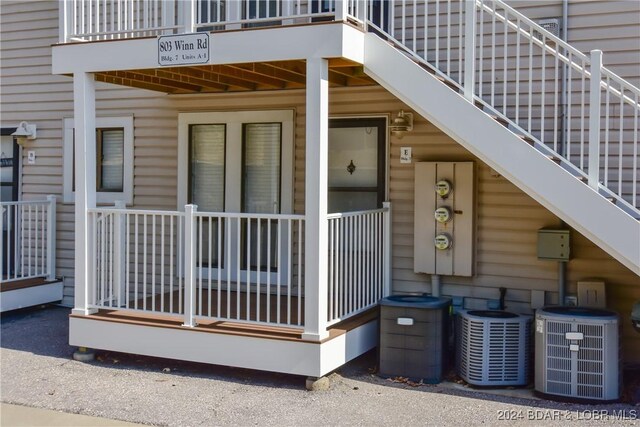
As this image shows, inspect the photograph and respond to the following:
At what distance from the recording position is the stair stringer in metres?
5.57

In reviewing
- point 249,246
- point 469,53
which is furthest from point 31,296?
point 469,53

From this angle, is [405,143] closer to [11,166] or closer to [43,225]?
[43,225]

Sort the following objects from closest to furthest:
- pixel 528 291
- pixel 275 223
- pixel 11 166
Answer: pixel 528 291 < pixel 275 223 < pixel 11 166

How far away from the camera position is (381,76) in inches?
255

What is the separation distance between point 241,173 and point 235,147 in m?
0.31

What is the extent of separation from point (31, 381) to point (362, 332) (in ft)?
A: 9.76

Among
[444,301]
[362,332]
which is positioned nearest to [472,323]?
[444,301]

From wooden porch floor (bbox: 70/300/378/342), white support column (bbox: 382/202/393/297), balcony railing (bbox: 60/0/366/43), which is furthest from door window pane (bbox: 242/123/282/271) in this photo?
wooden porch floor (bbox: 70/300/378/342)

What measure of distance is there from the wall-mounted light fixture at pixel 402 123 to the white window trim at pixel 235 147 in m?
1.28

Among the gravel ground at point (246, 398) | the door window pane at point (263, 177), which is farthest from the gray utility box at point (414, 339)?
the door window pane at point (263, 177)

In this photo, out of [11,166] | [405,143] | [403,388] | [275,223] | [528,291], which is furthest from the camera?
[11,166]

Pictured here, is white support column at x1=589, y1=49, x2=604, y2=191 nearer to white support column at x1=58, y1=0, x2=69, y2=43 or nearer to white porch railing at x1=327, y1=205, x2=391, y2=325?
white porch railing at x1=327, y1=205, x2=391, y2=325

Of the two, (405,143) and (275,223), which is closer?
(405,143)

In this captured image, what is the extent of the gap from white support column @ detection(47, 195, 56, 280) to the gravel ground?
99.4 inches
